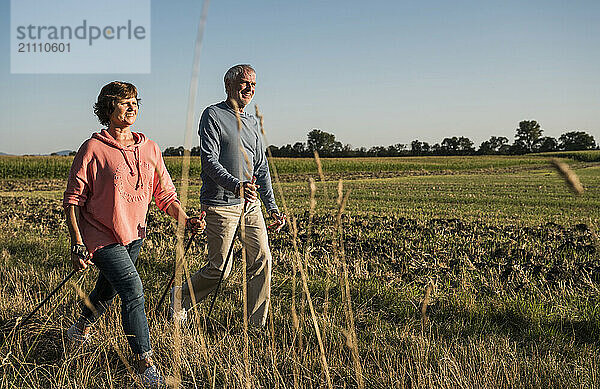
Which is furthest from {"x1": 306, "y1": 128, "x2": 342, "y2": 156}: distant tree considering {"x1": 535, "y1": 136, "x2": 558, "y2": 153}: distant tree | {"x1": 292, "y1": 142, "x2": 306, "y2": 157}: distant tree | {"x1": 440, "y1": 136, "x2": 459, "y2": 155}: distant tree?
{"x1": 535, "y1": 136, "x2": 558, "y2": 153}: distant tree

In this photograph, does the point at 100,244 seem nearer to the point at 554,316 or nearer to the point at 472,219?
the point at 554,316

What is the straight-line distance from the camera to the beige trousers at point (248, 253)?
4.11m

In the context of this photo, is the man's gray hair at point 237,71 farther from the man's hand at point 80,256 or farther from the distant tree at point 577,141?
the distant tree at point 577,141

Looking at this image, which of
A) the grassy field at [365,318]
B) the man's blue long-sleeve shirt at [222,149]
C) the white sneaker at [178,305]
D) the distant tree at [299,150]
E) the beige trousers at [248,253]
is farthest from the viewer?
the distant tree at [299,150]

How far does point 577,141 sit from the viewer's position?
11469 centimetres

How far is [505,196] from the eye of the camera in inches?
712

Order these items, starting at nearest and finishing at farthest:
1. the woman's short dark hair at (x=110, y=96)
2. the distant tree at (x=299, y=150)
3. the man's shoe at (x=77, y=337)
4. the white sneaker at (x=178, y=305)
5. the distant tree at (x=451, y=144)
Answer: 1. the woman's short dark hair at (x=110, y=96)
2. the man's shoe at (x=77, y=337)
3. the white sneaker at (x=178, y=305)
4. the distant tree at (x=299, y=150)
5. the distant tree at (x=451, y=144)

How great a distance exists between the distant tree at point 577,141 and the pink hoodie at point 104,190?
125 metres

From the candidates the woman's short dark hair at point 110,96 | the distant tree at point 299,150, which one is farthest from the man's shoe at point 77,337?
the distant tree at point 299,150

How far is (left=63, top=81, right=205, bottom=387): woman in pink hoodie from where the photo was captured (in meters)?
3.17

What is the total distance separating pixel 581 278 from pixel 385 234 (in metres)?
4.25

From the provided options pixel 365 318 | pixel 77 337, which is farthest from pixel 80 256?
pixel 365 318

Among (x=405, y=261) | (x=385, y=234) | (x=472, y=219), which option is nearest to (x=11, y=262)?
(x=405, y=261)

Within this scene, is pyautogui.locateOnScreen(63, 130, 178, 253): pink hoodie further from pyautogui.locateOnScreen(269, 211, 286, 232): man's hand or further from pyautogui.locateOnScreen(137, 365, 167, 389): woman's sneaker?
pyautogui.locateOnScreen(269, 211, 286, 232): man's hand
